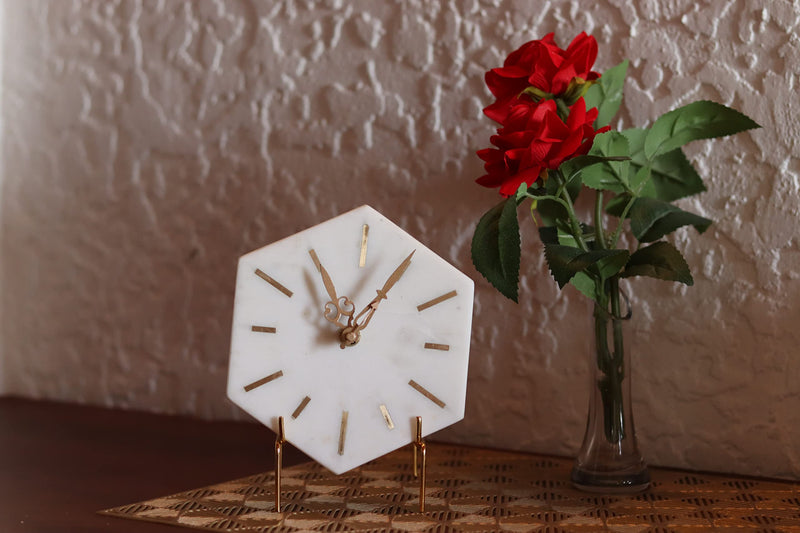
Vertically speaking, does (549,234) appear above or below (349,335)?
above

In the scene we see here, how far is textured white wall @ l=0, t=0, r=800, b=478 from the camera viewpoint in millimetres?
972

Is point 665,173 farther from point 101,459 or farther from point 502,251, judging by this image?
point 101,459

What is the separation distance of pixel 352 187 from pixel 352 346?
16.0 inches

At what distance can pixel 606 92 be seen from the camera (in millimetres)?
982

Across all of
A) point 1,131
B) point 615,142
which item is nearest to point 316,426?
point 615,142

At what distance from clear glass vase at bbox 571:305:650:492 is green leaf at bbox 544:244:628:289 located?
86 millimetres

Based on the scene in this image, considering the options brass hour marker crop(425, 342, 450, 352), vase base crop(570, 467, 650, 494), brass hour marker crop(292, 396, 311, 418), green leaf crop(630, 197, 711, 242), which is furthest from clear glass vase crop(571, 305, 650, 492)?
brass hour marker crop(292, 396, 311, 418)

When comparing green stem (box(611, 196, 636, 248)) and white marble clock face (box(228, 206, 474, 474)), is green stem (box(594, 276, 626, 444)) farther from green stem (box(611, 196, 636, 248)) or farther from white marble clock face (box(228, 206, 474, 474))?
white marble clock face (box(228, 206, 474, 474))

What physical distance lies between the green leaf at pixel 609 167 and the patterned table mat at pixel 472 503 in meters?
0.34

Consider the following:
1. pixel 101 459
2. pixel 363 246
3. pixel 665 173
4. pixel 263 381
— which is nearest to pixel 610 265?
pixel 665 173

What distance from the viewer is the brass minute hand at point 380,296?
817 mm

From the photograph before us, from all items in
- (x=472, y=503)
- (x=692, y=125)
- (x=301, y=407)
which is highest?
(x=692, y=125)

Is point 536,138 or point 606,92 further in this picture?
point 606,92

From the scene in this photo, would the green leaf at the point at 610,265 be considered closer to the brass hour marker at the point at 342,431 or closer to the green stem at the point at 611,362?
the green stem at the point at 611,362
